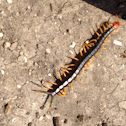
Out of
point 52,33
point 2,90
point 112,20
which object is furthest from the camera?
point 112,20

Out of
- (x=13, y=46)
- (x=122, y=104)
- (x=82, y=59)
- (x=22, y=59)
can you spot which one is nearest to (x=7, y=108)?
(x=22, y=59)

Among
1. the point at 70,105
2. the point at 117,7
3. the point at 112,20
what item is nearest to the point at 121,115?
the point at 70,105

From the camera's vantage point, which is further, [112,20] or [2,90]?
[112,20]

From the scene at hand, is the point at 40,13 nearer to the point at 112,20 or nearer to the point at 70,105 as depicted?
the point at 112,20

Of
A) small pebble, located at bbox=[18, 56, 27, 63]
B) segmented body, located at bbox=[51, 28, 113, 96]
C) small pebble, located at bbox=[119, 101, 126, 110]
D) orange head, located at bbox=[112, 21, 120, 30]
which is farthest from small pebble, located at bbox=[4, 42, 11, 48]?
small pebble, located at bbox=[119, 101, 126, 110]

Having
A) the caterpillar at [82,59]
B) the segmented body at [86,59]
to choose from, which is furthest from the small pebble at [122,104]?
the segmented body at [86,59]

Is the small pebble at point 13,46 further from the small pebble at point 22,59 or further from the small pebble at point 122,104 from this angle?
the small pebble at point 122,104
